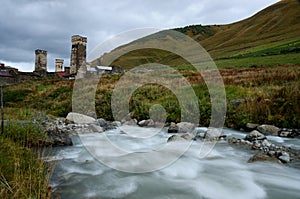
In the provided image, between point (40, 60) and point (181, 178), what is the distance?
149 feet

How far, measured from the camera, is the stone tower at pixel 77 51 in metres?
36.8

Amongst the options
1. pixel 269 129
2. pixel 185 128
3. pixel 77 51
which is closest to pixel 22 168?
pixel 185 128

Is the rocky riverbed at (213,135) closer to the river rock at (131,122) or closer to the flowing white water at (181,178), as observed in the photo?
the river rock at (131,122)

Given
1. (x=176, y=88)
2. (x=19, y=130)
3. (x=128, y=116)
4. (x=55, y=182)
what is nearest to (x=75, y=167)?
(x=55, y=182)

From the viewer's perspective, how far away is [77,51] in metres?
36.8

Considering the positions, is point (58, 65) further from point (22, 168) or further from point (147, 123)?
point (22, 168)

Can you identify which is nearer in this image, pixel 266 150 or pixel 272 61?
pixel 266 150

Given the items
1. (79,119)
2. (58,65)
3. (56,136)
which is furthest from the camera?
(58,65)

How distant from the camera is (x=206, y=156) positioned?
7.45 m

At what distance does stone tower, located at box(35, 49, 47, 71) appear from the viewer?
45.0m

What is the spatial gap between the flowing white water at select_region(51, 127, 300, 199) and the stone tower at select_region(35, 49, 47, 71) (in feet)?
138

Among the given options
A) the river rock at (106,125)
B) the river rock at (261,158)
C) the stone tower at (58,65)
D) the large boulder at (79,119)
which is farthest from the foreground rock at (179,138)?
the stone tower at (58,65)

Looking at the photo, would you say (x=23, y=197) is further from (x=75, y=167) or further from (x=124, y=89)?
(x=124, y=89)

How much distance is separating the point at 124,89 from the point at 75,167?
Answer: 490 inches
